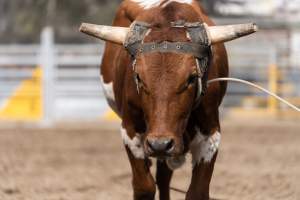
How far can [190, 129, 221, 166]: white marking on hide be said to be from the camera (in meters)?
4.98

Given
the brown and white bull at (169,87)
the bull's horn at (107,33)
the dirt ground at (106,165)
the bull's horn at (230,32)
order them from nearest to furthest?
the brown and white bull at (169,87) < the bull's horn at (230,32) < the bull's horn at (107,33) < the dirt ground at (106,165)

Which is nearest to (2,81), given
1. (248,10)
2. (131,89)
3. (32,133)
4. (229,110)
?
(32,133)

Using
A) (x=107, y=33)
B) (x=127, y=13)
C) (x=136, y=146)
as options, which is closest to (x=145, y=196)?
(x=136, y=146)

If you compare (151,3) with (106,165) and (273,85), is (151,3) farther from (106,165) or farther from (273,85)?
(273,85)

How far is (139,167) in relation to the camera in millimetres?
5031

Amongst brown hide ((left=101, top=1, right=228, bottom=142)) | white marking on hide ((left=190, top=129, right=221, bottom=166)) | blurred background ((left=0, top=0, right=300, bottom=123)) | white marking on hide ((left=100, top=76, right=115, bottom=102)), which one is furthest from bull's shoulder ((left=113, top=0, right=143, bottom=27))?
blurred background ((left=0, top=0, right=300, bottom=123))

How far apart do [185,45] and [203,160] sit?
958 millimetres

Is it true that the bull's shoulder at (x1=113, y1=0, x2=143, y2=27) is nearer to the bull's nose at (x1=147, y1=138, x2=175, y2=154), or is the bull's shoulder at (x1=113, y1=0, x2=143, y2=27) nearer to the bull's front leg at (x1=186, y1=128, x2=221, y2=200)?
the bull's front leg at (x1=186, y1=128, x2=221, y2=200)

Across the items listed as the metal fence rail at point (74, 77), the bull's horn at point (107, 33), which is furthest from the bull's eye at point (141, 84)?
the metal fence rail at point (74, 77)

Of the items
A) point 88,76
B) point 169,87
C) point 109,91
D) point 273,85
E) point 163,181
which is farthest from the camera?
point 88,76

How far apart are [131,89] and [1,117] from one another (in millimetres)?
11718

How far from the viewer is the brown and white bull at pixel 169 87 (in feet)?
13.8

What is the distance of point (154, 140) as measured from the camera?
4.12m

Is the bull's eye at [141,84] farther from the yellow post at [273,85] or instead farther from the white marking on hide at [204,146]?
the yellow post at [273,85]
